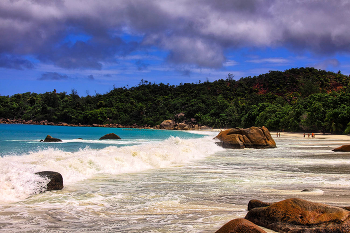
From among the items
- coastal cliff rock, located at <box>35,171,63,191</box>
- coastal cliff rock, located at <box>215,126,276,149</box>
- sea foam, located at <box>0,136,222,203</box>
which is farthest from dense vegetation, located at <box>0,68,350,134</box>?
coastal cliff rock, located at <box>35,171,63,191</box>

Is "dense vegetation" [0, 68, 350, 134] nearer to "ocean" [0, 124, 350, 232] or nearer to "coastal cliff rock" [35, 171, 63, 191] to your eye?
"ocean" [0, 124, 350, 232]

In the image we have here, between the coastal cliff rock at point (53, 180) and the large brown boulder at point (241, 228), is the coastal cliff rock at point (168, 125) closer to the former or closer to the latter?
the coastal cliff rock at point (53, 180)

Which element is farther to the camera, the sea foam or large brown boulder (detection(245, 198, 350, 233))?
the sea foam

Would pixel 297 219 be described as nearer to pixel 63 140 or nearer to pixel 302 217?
pixel 302 217

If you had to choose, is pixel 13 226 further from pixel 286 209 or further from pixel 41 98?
pixel 41 98

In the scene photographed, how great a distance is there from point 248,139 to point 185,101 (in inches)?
3922

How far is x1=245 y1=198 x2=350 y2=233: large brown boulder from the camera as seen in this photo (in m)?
4.32

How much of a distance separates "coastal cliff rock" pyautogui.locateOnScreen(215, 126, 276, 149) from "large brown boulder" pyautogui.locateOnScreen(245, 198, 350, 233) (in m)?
19.2

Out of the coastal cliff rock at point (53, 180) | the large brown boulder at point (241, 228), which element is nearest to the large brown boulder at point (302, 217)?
the large brown boulder at point (241, 228)

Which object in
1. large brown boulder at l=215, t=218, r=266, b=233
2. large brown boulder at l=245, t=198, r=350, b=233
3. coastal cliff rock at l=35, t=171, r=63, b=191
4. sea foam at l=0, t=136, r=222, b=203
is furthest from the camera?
coastal cliff rock at l=35, t=171, r=63, b=191

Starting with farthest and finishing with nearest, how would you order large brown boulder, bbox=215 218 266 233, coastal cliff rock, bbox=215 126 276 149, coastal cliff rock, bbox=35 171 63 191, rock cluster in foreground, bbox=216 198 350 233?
1. coastal cliff rock, bbox=215 126 276 149
2. coastal cliff rock, bbox=35 171 63 191
3. rock cluster in foreground, bbox=216 198 350 233
4. large brown boulder, bbox=215 218 266 233

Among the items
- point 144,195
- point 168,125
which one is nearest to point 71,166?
point 144,195

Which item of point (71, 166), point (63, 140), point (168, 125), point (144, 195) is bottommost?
point (63, 140)

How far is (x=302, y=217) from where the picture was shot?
15.0ft
